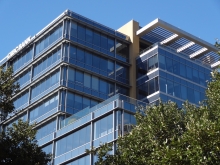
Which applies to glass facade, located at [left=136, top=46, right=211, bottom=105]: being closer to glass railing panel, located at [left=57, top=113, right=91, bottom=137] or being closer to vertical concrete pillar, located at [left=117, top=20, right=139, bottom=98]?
vertical concrete pillar, located at [left=117, top=20, right=139, bottom=98]

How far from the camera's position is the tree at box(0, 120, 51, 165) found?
30750 mm

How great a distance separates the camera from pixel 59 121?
56.3 meters

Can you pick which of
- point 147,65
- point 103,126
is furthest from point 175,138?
point 147,65

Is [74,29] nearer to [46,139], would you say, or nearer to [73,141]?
[46,139]

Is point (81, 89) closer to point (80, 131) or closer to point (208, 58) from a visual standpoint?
point (80, 131)

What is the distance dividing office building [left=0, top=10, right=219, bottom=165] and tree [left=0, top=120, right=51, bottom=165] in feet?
62.7

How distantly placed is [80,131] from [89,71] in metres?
13.2

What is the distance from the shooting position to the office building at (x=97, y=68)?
58281mm

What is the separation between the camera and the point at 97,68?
203 feet

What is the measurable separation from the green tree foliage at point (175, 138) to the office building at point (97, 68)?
21.1 m

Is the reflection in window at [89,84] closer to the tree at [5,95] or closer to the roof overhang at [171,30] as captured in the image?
the roof overhang at [171,30]

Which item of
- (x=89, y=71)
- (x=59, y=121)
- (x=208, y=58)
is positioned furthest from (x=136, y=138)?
(x=208, y=58)

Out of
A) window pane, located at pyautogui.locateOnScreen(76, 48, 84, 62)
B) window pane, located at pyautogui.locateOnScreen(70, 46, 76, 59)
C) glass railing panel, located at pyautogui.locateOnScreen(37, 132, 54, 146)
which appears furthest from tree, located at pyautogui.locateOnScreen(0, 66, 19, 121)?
window pane, located at pyautogui.locateOnScreen(76, 48, 84, 62)

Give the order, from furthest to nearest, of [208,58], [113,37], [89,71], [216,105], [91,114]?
[208,58]
[113,37]
[89,71]
[91,114]
[216,105]
